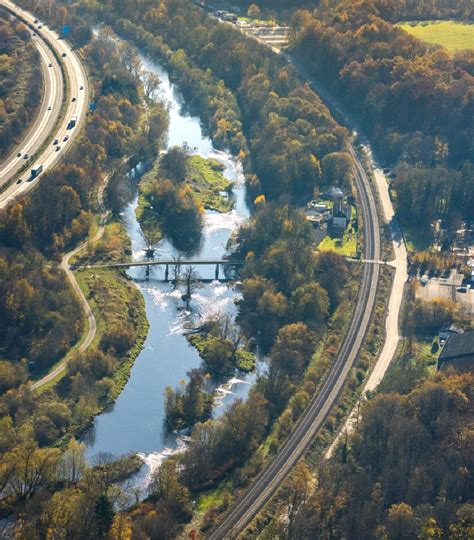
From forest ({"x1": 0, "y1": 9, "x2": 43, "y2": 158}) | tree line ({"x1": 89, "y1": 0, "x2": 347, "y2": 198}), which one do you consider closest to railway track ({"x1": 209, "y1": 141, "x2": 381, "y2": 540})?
tree line ({"x1": 89, "y1": 0, "x2": 347, "y2": 198})

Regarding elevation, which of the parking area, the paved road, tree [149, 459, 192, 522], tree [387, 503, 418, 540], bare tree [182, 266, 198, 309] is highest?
the paved road

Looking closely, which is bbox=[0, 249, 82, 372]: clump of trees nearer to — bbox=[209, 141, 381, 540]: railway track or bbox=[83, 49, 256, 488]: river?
bbox=[83, 49, 256, 488]: river

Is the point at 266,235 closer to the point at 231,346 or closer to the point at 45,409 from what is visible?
the point at 231,346

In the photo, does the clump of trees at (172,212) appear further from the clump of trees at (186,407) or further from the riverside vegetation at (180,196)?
the clump of trees at (186,407)

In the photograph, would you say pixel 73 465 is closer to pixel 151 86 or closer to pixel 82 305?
pixel 82 305

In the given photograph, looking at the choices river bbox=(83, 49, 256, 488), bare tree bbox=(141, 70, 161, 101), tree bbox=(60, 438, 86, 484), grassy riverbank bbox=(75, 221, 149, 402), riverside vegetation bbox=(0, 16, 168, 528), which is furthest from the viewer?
bare tree bbox=(141, 70, 161, 101)

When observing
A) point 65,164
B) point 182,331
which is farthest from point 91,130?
point 182,331
